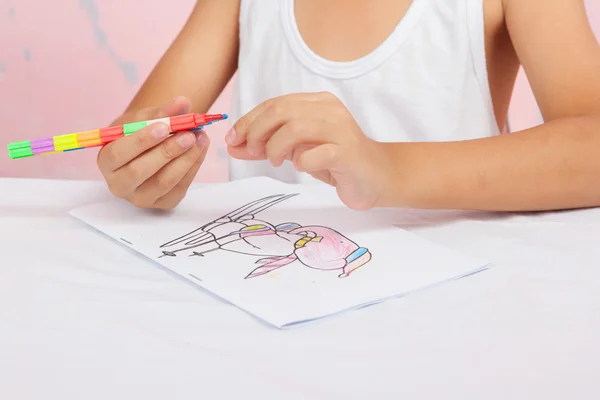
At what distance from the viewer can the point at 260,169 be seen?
0.85 meters

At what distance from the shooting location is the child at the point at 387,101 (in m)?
0.50

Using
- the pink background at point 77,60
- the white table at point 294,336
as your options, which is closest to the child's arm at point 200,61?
the white table at point 294,336

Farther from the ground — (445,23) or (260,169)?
(445,23)

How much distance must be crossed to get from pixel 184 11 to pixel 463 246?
1035mm

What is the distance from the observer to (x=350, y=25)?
2.54 ft

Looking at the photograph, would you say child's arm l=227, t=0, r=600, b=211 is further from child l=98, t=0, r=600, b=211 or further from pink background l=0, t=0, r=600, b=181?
pink background l=0, t=0, r=600, b=181

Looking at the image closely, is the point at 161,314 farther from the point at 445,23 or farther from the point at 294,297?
the point at 445,23

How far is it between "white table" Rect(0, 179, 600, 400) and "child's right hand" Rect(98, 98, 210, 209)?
70 mm

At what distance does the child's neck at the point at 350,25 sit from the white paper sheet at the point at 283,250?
23 centimetres

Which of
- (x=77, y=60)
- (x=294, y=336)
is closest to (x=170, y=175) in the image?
(x=294, y=336)

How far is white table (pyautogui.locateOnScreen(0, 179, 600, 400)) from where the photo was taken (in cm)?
31

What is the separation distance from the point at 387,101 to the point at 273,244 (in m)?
0.34

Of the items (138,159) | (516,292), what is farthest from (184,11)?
(516,292)

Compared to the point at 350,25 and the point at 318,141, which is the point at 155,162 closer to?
the point at 318,141
